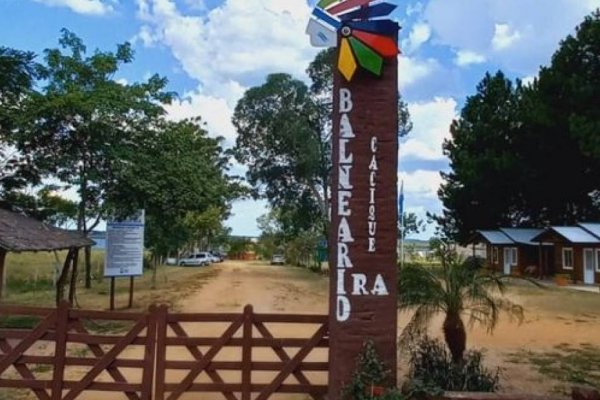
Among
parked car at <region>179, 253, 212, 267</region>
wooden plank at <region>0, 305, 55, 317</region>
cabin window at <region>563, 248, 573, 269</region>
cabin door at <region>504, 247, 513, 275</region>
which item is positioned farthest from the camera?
parked car at <region>179, 253, 212, 267</region>

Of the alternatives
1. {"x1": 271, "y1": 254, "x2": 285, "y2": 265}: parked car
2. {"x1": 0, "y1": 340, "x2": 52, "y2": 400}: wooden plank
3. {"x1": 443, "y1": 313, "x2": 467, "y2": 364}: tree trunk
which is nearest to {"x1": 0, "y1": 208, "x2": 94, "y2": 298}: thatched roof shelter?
{"x1": 0, "y1": 340, "x2": 52, "y2": 400}: wooden plank

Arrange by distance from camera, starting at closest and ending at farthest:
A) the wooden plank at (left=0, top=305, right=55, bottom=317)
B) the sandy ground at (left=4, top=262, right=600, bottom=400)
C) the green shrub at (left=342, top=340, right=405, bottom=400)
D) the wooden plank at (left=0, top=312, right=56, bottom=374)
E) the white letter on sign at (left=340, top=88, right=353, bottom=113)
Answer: the green shrub at (left=342, top=340, right=405, bottom=400), the wooden plank at (left=0, top=312, right=56, bottom=374), the wooden plank at (left=0, top=305, right=55, bottom=317), the white letter on sign at (left=340, top=88, right=353, bottom=113), the sandy ground at (left=4, top=262, right=600, bottom=400)

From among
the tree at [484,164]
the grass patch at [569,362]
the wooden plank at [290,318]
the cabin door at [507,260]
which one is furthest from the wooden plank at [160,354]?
the cabin door at [507,260]

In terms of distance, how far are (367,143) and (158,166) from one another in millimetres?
12108

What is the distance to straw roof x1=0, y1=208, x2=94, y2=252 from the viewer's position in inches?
465

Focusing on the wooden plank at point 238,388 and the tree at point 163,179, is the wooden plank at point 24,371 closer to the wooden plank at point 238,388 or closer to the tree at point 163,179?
the wooden plank at point 238,388

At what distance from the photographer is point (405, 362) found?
968 centimetres

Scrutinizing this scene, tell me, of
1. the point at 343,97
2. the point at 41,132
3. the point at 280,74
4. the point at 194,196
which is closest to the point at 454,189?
the point at 280,74

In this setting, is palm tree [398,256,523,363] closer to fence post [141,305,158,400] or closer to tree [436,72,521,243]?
fence post [141,305,158,400]

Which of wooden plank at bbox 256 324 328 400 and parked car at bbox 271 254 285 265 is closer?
wooden plank at bbox 256 324 328 400

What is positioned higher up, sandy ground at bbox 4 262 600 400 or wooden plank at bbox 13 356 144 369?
wooden plank at bbox 13 356 144 369

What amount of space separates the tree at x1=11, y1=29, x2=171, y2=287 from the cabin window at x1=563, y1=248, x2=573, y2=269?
82.8ft

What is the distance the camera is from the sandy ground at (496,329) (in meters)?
8.93

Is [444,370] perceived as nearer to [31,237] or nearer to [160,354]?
[160,354]
